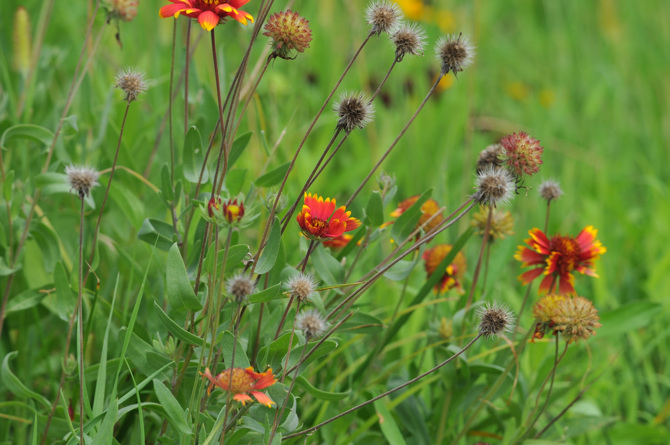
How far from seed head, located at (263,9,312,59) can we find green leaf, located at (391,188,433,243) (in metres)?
0.42

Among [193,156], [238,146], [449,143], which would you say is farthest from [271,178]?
[449,143]

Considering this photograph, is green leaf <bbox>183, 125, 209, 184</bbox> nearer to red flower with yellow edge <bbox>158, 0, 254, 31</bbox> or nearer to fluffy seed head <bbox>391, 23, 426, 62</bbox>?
red flower with yellow edge <bbox>158, 0, 254, 31</bbox>

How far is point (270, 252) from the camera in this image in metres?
1.18

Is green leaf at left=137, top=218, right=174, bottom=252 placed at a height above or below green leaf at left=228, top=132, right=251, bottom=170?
below

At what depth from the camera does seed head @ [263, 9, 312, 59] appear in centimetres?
114

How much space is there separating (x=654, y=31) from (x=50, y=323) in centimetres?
392

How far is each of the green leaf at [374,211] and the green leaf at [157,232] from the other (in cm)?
38

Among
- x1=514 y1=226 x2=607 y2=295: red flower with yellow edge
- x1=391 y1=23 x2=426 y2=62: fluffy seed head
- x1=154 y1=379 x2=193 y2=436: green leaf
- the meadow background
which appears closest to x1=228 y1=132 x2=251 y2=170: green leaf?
the meadow background

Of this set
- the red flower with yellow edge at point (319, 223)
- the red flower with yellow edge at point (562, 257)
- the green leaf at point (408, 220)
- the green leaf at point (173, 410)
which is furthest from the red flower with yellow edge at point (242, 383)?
the red flower with yellow edge at point (562, 257)

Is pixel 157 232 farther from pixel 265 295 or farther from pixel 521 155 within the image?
pixel 521 155

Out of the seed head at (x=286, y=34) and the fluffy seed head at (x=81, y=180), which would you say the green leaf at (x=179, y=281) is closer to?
the fluffy seed head at (x=81, y=180)

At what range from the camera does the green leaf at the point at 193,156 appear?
1.31 metres

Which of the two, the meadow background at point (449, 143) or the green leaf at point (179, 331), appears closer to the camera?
the green leaf at point (179, 331)

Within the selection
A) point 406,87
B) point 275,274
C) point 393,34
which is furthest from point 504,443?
point 406,87
